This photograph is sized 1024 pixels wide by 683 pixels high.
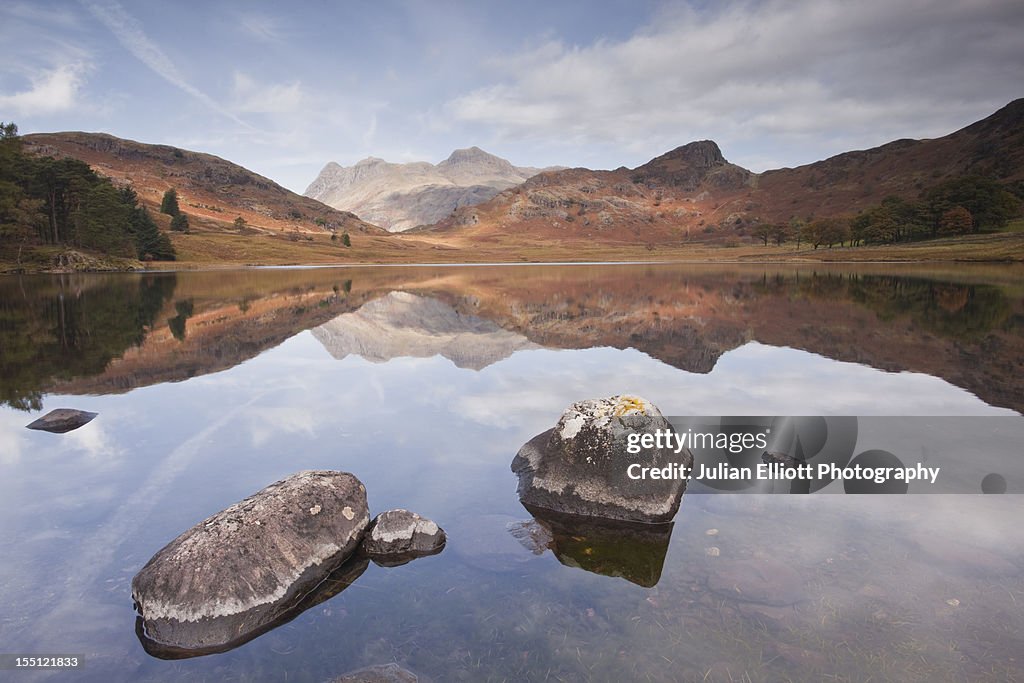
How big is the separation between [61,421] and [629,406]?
16.1 metres

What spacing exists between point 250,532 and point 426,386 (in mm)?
12641

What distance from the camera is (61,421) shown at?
15.6 m

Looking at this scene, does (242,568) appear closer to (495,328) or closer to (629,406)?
(629,406)

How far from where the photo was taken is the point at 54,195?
103 m

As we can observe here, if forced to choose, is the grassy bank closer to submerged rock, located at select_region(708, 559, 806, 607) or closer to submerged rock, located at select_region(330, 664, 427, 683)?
submerged rock, located at select_region(330, 664, 427, 683)

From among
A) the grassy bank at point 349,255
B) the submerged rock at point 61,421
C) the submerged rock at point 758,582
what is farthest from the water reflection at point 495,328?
the grassy bank at point 349,255

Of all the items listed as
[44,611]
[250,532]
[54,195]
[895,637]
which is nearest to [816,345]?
[895,637]

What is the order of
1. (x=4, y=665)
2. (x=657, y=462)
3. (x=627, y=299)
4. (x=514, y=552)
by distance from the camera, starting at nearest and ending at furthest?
(x=4, y=665) < (x=514, y=552) < (x=657, y=462) < (x=627, y=299)

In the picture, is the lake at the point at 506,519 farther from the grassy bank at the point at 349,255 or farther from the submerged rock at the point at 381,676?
the grassy bank at the point at 349,255

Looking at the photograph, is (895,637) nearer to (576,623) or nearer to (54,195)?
(576,623)

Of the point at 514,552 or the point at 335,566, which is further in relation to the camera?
the point at 514,552

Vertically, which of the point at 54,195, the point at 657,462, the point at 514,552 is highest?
the point at 54,195

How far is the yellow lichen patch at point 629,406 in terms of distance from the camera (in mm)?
11750

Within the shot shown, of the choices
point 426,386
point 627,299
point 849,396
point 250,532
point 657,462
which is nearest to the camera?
point 250,532
